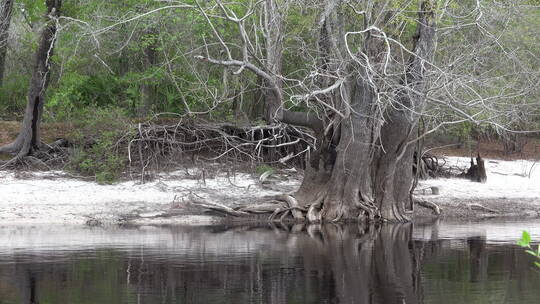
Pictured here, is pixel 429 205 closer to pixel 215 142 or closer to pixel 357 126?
pixel 357 126

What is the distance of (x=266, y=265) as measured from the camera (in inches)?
610

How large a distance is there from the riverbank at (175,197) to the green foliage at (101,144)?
0.53 metres

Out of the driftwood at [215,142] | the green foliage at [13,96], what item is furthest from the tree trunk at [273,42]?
the green foliage at [13,96]

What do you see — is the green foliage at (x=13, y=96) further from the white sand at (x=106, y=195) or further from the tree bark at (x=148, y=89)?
the white sand at (x=106, y=195)

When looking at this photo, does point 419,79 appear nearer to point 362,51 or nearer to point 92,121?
point 362,51

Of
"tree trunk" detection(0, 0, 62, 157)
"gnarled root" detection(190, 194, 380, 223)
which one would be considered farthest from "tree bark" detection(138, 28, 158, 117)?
"gnarled root" detection(190, 194, 380, 223)

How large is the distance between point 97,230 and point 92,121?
595cm

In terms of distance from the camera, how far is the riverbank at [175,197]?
73.2 feet

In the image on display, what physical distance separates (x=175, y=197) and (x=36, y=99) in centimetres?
511

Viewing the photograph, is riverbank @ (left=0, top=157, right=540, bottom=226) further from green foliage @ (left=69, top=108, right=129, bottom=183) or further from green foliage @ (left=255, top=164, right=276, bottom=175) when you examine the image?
green foliage @ (left=69, top=108, right=129, bottom=183)

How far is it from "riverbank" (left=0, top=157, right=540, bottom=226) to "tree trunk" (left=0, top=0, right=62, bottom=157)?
1.16 meters

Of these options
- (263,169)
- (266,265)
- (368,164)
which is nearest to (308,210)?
(368,164)

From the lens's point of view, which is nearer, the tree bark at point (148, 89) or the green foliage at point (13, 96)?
the tree bark at point (148, 89)

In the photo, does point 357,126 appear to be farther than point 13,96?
No
